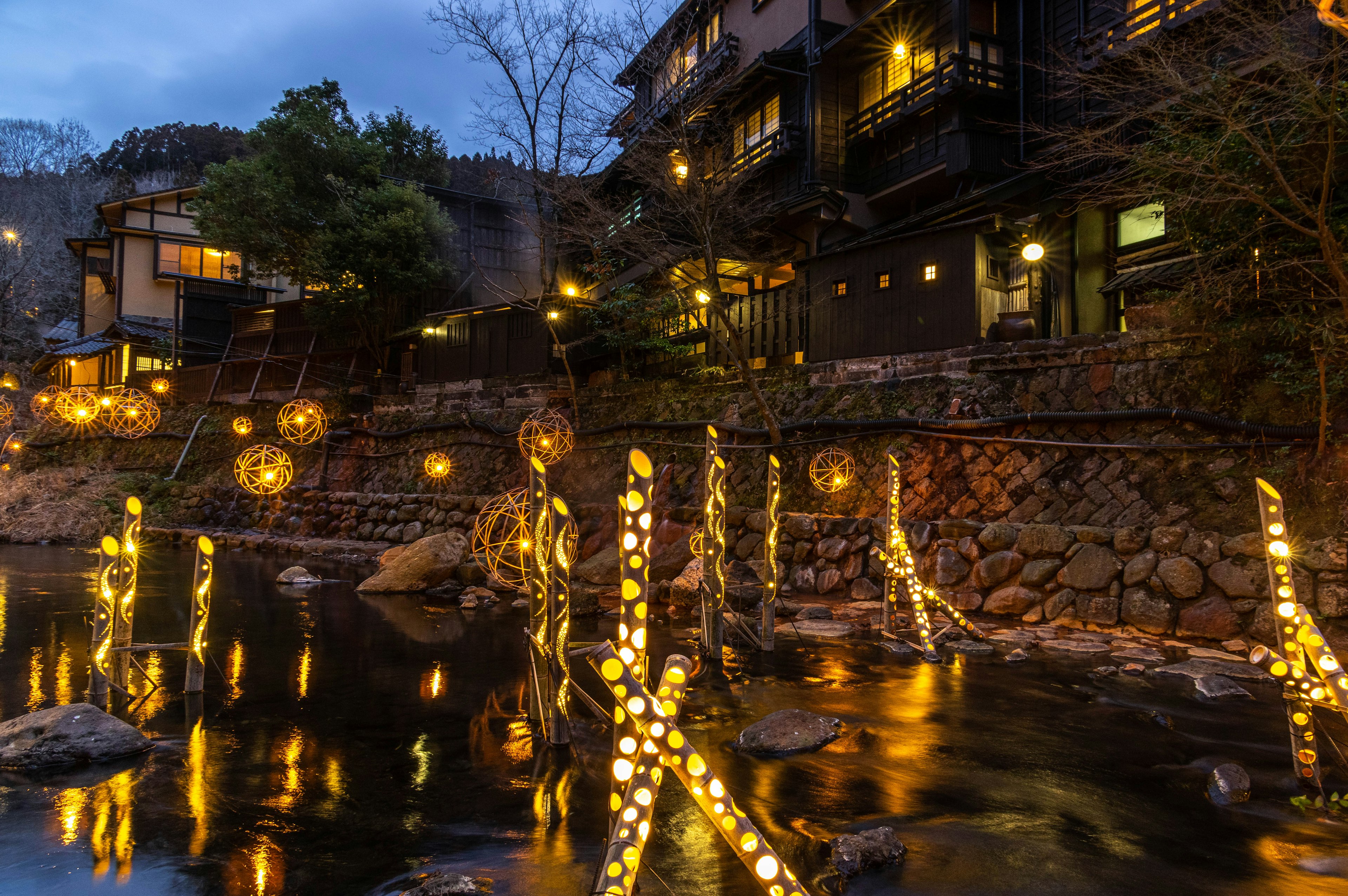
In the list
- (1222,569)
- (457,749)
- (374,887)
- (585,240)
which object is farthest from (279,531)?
(1222,569)

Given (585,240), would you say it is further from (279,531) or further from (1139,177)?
(279,531)

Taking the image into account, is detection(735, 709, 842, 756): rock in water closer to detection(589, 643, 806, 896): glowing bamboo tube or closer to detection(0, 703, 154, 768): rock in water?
detection(589, 643, 806, 896): glowing bamboo tube

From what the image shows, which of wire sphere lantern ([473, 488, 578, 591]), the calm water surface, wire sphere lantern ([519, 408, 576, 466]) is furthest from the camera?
wire sphere lantern ([519, 408, 576, 466])

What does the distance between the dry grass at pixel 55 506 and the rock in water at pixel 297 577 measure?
454 inches

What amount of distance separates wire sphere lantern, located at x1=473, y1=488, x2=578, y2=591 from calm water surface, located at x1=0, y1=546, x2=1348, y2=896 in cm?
266

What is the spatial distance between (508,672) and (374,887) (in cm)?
511

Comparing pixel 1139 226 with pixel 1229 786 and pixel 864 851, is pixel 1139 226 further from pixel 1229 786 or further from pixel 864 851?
pixel 864 851

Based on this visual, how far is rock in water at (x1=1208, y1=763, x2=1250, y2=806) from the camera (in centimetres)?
516

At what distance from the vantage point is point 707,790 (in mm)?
2719

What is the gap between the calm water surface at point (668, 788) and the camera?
13.9 ft

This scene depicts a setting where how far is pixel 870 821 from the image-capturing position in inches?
193

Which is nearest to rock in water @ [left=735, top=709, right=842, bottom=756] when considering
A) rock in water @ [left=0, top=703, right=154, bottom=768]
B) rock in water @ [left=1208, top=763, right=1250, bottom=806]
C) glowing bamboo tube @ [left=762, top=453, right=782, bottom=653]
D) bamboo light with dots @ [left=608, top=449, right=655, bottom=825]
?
bamboo light with dots @ [left=608, top=449, right=655, bottom=825]

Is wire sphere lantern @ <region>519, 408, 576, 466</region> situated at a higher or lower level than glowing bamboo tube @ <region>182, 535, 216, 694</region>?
higher

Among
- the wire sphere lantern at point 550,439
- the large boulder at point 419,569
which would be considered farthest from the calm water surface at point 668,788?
the wire sphere lantern at point 550,439
